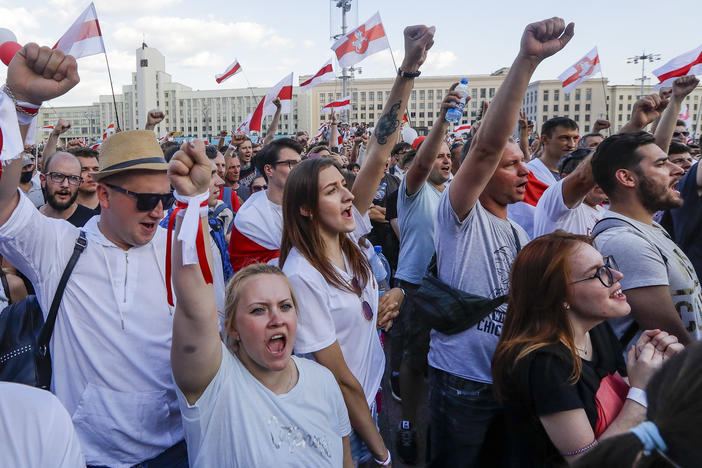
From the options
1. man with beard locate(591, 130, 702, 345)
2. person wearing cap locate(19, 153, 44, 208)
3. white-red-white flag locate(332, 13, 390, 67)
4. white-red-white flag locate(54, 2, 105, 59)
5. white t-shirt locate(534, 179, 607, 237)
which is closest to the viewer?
man with beard locate(591, 130, 702, 345)

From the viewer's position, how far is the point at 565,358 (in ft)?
5.96

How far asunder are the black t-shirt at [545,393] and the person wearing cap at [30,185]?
4730 mm

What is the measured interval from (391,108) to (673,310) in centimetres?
172

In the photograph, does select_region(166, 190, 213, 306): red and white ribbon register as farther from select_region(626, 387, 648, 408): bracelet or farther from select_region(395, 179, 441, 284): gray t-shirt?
select_region(395, 179, 441, 284): gray t-shirt

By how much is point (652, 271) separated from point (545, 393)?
86 cm

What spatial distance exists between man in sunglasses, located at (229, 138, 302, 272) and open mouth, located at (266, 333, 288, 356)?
1406 mm

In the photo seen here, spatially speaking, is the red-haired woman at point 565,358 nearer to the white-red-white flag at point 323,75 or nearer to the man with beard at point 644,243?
the man with beard at point 644,243

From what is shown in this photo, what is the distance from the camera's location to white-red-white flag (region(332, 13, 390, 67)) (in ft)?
27.0

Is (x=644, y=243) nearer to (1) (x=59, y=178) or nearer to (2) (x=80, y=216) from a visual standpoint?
(2) (x=80, y=216)

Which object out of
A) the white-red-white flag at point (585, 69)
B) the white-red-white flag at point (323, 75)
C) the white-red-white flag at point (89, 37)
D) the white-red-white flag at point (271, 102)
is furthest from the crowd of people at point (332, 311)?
the white-red-white flag at point (323, 75)

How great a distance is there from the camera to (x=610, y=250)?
2340 millimetres

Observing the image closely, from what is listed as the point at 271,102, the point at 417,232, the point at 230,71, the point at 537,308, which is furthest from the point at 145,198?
the point at 230,71

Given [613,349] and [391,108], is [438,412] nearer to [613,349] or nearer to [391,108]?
[613,349]

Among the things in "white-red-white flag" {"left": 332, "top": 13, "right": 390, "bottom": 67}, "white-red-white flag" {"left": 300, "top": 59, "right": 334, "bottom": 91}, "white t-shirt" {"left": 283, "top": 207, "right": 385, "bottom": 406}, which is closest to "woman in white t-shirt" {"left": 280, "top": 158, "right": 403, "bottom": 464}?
"white t-shirt" {"left": 283, "top": 207, "right": 385, "bottom": 406}
